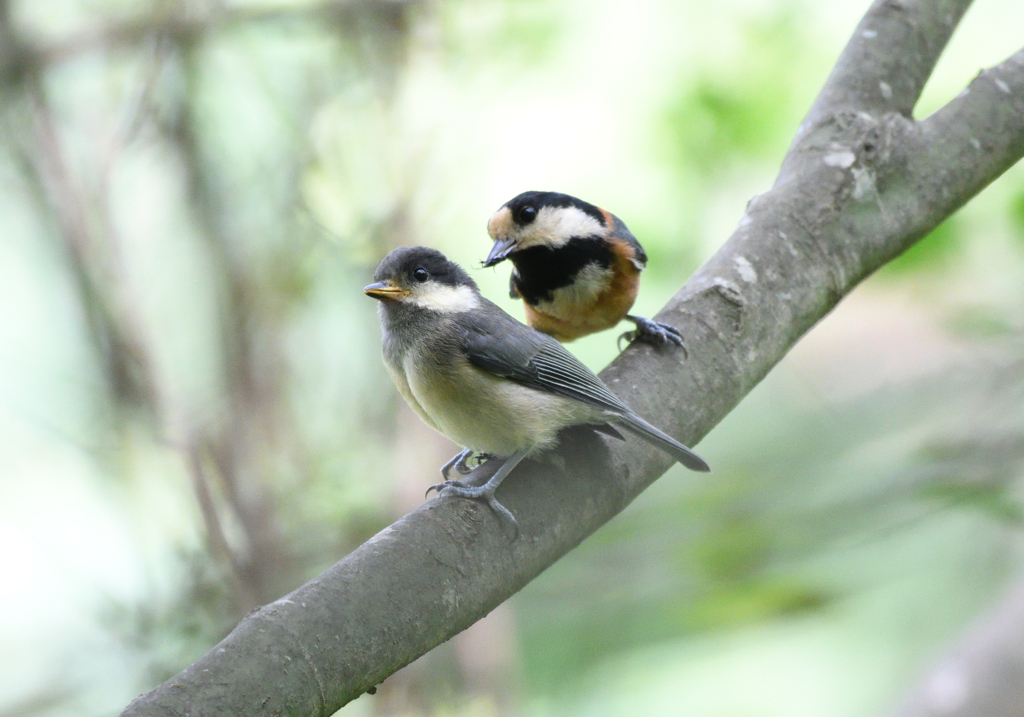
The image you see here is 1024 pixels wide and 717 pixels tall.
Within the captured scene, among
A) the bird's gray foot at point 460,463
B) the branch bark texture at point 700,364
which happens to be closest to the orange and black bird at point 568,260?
the branch bark texture at point 700,364

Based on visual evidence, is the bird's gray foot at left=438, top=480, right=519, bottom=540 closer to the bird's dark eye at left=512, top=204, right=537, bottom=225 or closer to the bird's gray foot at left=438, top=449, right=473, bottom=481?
the bird's gray foot at left=438, top=449, right=473, bottom=481

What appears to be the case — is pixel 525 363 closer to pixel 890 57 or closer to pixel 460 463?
pixel 460 463

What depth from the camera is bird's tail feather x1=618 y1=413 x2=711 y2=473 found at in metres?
2.00

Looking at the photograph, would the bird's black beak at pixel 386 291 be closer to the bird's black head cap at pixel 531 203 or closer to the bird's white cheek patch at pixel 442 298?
the bird's white cheek patch at pixel 442 298

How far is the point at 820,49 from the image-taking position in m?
4.98

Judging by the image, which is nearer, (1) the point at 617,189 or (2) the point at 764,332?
(2) the point at 764,332

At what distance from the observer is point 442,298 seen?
2.28 m

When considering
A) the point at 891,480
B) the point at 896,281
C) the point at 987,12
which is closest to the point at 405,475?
the point at 891,480

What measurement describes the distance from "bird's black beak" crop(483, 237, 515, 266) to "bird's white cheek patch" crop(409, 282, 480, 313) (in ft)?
0.50

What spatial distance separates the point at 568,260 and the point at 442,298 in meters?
0.63

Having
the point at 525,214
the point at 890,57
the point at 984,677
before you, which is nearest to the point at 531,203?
the point at 525,214

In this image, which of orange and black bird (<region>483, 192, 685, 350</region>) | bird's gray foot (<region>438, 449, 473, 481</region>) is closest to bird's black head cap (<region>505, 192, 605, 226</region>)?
orange and black bird (<region>483, 192, 685, 350</region>)

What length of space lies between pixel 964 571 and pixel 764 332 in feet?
7.15

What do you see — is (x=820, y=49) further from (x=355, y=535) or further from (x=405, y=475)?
(x=355, y=535)
